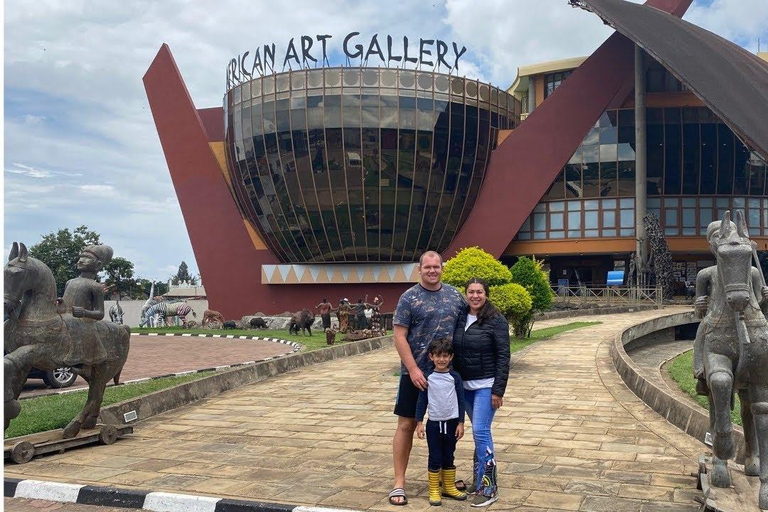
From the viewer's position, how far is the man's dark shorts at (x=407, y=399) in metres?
5.64

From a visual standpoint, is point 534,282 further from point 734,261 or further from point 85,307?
point 734,261

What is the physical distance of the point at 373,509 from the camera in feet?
17.5

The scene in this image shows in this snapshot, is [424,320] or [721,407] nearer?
[721,407]

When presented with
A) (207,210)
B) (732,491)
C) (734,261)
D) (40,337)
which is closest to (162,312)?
(207,210)

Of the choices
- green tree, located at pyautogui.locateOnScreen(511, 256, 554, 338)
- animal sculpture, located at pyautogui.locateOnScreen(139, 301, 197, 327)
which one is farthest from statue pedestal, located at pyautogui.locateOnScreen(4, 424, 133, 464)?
animal sculpture, located at pyautogui.locateOnScreen(139, 301, 197, 327)

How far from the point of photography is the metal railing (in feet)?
122

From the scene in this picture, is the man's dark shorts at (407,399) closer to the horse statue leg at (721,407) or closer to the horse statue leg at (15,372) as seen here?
the horse statue leg at (721,407)

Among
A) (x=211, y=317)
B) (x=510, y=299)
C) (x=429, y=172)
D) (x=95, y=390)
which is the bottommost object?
(x=211, y=317)

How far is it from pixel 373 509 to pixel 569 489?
5.47ft

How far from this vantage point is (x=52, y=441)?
7441 mm

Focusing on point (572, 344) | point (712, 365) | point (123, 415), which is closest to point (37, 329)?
point (123, 415)

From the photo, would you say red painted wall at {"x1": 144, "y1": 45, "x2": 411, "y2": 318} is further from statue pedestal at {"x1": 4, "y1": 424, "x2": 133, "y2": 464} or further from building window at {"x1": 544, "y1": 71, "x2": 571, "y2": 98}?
statue pedestal at {"x1": 4, "y1": 424, "x2": 133, "y2": 464}

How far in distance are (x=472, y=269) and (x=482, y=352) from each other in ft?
31.0

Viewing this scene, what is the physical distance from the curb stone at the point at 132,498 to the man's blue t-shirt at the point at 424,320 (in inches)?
53.3
